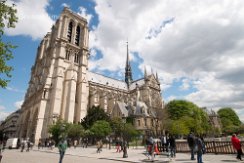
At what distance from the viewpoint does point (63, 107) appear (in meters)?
50.3

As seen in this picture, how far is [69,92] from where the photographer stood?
51.4 m

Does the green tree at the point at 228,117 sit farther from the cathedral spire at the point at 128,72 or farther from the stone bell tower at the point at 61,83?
the stone bell tower at the point at 61,83

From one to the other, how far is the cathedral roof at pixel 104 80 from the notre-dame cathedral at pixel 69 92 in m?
0.60

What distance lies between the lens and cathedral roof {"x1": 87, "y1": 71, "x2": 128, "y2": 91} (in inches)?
2790

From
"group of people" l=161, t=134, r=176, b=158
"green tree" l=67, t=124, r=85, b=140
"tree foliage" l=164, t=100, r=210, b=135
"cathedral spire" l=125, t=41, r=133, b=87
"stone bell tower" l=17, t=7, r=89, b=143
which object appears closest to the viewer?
"group of people" l=161, t=134, r=176, b=158

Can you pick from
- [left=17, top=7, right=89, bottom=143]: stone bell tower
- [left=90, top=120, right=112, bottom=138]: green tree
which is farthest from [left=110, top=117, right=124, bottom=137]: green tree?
[left=17, top=7, right=89, bottom=143]: stone bell tower

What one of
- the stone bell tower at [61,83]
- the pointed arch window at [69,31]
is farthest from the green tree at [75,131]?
the pointed arch window at [69,31]

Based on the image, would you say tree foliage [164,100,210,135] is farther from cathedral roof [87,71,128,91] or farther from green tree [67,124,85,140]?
→ cathedral roof [87,71,128,91]

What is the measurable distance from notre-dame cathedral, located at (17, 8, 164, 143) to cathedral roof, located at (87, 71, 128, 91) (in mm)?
601

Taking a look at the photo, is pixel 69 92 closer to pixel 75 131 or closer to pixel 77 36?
pixel 75 131

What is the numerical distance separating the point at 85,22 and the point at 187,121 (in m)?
48.4

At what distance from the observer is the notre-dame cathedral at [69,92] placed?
4772cm

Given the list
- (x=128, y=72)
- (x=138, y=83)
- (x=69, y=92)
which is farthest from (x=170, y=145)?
(x=128, y=72)

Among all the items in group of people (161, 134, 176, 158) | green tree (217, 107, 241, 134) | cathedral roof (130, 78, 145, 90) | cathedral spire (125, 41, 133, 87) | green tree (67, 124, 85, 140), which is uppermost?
cathedral spire (125, 41, 133, 87)
